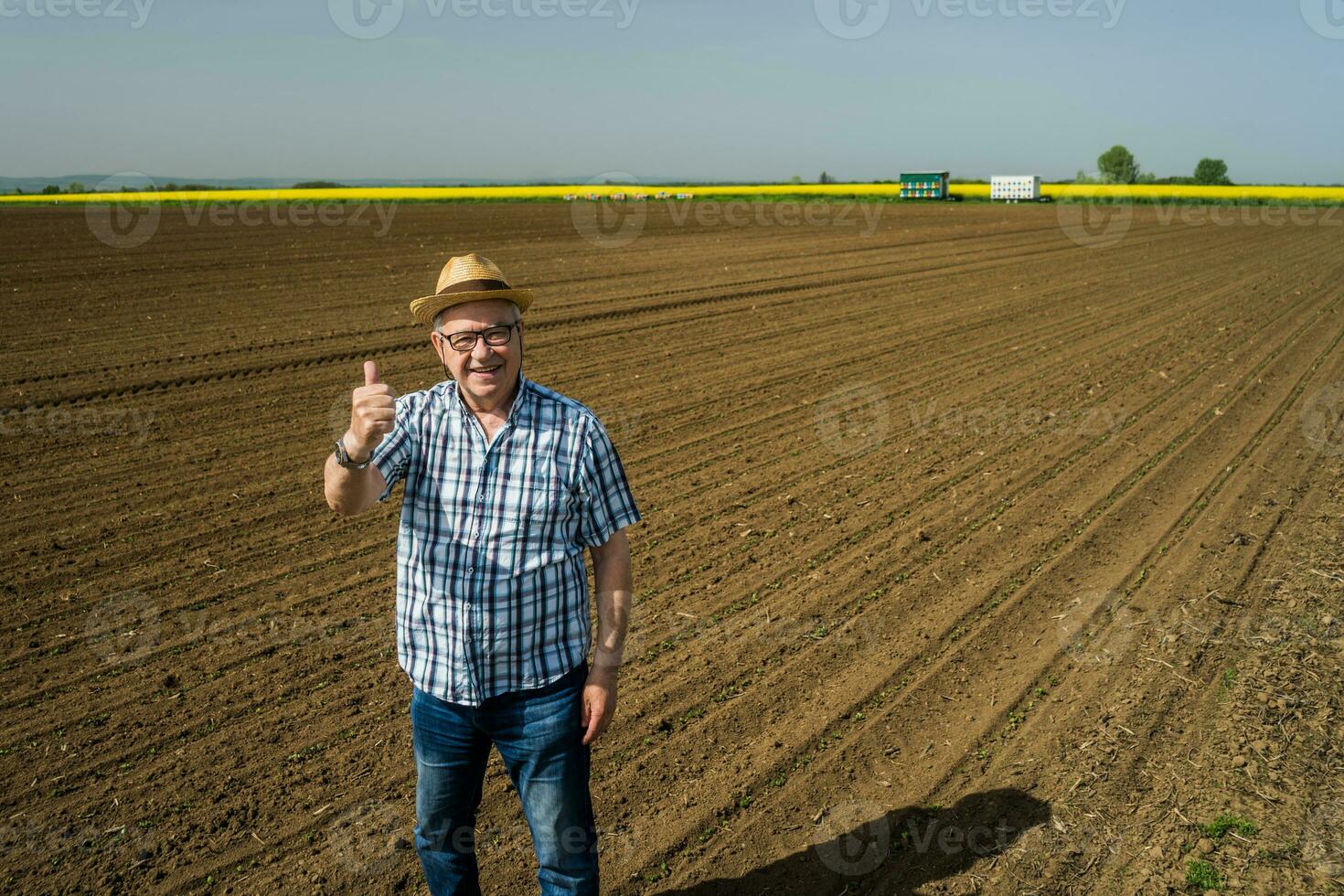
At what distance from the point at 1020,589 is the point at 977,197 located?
66.8 m

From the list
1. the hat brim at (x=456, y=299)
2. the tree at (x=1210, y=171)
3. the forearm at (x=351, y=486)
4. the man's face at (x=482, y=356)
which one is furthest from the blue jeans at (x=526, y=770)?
the tree at (x=1210, y=171)

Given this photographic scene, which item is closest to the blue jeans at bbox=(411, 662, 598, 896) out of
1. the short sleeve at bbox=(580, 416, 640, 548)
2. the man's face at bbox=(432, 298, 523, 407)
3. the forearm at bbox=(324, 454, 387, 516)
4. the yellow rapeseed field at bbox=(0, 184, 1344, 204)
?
the short sleeve at bbox=(580, 416, 640, 548)

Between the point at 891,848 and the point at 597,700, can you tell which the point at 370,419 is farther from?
the point at 891,848

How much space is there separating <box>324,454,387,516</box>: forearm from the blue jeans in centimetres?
59

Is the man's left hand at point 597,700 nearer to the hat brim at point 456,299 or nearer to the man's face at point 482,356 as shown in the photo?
the man's face at point 482,356

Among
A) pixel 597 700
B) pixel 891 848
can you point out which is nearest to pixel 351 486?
pixel 597 700

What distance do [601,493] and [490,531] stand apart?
0.33 meters

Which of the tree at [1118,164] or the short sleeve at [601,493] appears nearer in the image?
the short sleeve at [601,493]

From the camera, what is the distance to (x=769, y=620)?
567 cm

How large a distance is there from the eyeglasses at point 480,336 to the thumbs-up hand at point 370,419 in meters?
0.28

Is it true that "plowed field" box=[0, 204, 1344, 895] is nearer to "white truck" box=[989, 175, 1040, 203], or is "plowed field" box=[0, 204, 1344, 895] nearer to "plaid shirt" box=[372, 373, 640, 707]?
"plaid shirt" box=[372, 373, 640, 707]

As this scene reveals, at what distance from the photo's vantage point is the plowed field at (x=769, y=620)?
3848 millimetres

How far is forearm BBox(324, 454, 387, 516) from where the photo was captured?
2459 millimetres

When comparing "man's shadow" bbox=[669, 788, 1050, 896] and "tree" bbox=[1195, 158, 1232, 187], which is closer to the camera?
"man's shadow" bbox=[669, 788, 1050, 896]
